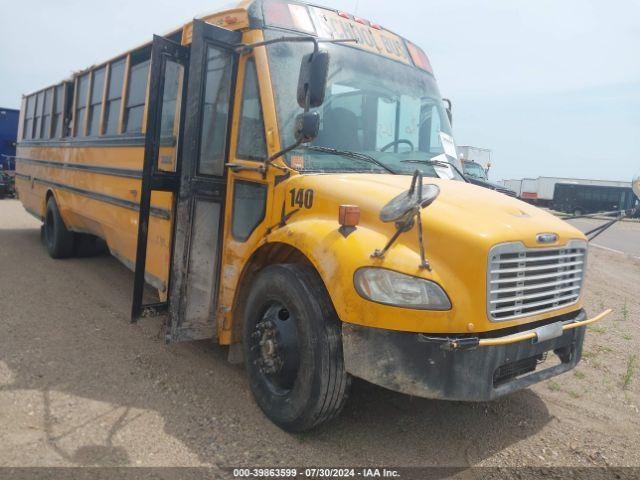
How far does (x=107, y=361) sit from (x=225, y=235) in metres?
1.43

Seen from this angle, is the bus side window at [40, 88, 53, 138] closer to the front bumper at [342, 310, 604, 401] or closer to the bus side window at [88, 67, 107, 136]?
the bus side window at [88, 67, 107, 136]

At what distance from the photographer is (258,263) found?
143 inches

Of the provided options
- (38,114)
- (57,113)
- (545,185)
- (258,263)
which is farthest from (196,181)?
(545,185)

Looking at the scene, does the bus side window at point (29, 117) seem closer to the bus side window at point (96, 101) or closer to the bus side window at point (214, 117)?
the bus side window at point (96, 101)

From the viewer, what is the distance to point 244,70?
147 inches

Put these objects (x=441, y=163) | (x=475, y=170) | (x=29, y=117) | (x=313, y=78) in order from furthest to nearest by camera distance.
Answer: (x=475, y=170) → (x=29, y=117) → (x=441, y=163) → (x=313, y=78)

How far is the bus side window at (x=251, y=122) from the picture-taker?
361cm

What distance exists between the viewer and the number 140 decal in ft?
10.7

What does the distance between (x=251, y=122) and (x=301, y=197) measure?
2.51 ft

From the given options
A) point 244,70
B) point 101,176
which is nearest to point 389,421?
point 244,70

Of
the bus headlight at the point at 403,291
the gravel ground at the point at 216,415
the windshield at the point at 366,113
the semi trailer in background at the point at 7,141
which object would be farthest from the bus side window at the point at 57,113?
the semi trailer in background at the point at 7,141

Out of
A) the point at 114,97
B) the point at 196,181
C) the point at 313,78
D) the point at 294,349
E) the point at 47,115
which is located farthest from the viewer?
the point at 47,115

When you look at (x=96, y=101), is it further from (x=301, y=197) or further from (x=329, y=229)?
(x=329, y=229)

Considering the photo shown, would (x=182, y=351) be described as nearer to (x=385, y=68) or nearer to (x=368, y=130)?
(x=368, y=130)
